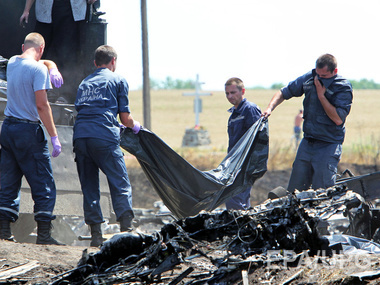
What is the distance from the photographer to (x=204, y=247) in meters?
4.62

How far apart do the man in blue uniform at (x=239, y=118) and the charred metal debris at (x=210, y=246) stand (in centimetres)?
239

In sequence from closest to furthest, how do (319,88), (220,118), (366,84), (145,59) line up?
(319,88)
(145,59)
(220,118)
(366,84)

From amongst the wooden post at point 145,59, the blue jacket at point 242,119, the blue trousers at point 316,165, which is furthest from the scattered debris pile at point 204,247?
the wooden post at point 145,59

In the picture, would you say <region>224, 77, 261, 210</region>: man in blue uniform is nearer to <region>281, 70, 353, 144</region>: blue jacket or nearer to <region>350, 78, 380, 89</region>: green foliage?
<region>281, 70, 353, 144</region>: blue jacket

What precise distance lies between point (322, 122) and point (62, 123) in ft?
10.1

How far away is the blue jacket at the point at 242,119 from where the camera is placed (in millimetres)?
7184

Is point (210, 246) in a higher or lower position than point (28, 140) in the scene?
lower

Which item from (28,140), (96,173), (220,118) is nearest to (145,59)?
(96,173)

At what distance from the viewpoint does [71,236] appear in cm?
874

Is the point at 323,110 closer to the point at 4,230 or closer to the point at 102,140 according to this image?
the point at 102,140

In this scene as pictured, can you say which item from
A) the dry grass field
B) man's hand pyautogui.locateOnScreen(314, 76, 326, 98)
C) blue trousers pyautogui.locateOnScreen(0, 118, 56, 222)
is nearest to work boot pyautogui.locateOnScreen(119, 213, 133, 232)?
blue trousers pyautogui.locateOnScreen(0, 118, 56, 222)

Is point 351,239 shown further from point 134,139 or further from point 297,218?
point 134,139

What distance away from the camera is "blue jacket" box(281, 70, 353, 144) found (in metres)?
6.36

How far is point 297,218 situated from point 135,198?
1092cm
